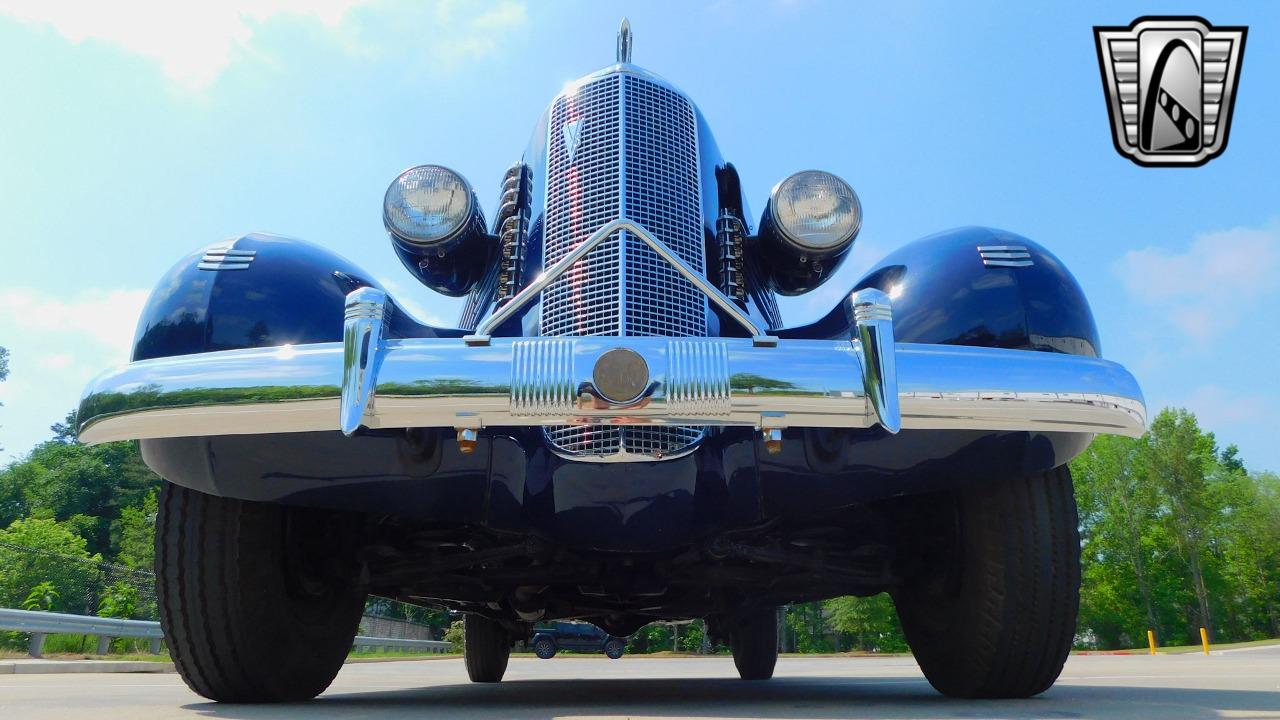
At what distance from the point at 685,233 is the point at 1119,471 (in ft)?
128

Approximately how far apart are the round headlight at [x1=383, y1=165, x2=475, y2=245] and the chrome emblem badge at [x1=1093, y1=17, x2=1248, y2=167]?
2.76m

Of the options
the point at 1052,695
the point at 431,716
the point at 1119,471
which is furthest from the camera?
the point at 1119,471

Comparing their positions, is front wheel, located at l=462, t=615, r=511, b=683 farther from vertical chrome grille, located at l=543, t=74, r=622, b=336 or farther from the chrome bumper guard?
the chrome bumper guard

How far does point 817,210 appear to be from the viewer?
2.94m

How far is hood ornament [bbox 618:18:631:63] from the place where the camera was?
12.1 ft

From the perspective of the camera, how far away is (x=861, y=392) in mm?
1917

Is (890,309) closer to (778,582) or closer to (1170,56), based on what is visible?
(778,582)

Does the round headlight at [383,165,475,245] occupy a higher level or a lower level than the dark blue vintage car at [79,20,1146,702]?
Result: higher

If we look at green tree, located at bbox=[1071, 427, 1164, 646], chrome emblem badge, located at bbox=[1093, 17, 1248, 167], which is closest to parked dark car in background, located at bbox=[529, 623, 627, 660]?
chrome emblem badge, located at bbox=[1093, 17, 1248, 167]

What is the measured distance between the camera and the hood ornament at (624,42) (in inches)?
145

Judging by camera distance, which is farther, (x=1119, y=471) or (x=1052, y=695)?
(x=1119, y=471)

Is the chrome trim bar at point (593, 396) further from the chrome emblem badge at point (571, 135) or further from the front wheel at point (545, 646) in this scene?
the front wheel at point (545, 646)

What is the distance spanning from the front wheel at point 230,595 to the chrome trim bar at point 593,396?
534 millimetres

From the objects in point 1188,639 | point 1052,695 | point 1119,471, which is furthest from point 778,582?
point 1188,639
